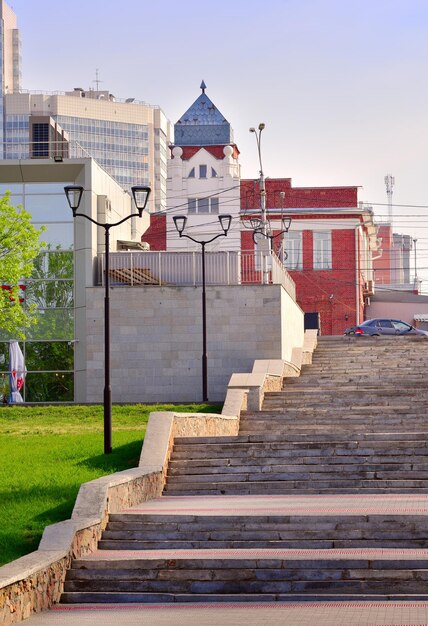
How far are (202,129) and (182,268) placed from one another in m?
40.1

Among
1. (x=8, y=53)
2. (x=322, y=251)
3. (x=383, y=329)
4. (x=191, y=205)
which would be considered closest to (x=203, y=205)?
(x=191, y=205)

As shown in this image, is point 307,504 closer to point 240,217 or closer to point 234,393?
A: point 234,393

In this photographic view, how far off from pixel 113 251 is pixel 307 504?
956 inches

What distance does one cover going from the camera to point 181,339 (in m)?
38.1

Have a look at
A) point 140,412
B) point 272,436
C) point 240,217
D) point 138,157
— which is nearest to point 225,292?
point 140,412

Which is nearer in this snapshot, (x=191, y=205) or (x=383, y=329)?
(x=383, y=329)

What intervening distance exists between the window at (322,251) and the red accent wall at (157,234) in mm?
9035

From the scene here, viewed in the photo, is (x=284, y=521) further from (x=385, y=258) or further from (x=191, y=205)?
(x=385, y=258)

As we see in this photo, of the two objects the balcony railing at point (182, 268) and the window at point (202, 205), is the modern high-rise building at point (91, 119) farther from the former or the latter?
the balcony railing at point (182, 268)

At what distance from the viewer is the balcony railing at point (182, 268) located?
39.5m

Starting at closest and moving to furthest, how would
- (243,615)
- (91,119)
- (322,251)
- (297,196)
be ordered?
(243,615) < (322,251) < (297,196) < (91,119)

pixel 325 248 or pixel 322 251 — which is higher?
pixel 325 248

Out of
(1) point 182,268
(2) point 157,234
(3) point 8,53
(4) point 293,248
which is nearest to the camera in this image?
(1) point 182,268

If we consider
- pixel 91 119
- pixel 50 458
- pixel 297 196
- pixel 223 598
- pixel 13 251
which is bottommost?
pixel 223 598
